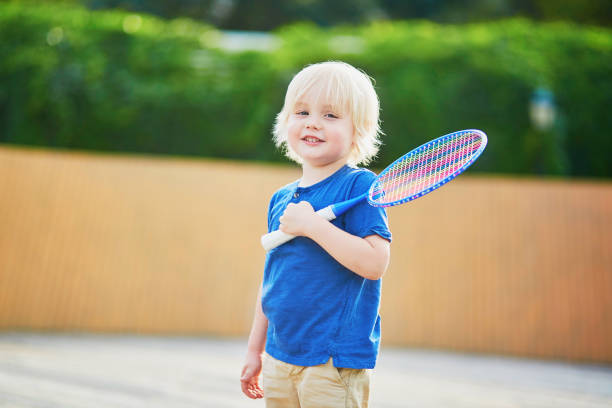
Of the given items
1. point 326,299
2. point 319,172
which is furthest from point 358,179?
point 326,299

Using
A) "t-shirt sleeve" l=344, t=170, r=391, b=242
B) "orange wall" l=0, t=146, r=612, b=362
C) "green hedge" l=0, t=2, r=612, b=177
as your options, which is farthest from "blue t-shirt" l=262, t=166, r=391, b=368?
"green hedge" l=0, t=2, r=612, b=177

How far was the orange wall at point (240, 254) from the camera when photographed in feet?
22.2

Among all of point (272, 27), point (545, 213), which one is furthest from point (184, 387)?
point (272, 27)

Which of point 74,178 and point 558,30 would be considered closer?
point 74,178

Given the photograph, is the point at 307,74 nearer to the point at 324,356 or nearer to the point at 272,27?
the point at 324,356

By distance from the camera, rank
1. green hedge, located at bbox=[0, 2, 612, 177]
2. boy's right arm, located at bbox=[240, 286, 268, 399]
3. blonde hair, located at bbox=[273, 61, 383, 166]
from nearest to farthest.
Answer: blonde hair, located at bbox=[273, 61, 383, 166]
boy's right arm, located at bbox=[240, 286, 268, 399]
green hedge, located at bbox=[0, 2, 612, 177]

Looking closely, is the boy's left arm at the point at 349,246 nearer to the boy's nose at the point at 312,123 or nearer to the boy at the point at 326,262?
the boy at the point at 326,262

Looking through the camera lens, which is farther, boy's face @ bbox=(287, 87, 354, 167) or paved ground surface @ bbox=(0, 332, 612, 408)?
paved ground surface @ bbox=(0, 332, 612, 408)

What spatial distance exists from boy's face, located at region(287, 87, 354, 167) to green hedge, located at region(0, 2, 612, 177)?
704 centimetres

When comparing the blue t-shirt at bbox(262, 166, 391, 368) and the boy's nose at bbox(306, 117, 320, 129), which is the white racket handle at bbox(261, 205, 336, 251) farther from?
the boy's nose at bbox(306, 117, 320, 129)

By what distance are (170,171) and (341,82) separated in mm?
5748

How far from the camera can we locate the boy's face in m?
1.71

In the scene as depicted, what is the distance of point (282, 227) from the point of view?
1684 mm

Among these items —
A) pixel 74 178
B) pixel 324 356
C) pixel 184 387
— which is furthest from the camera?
pixel 74 178
